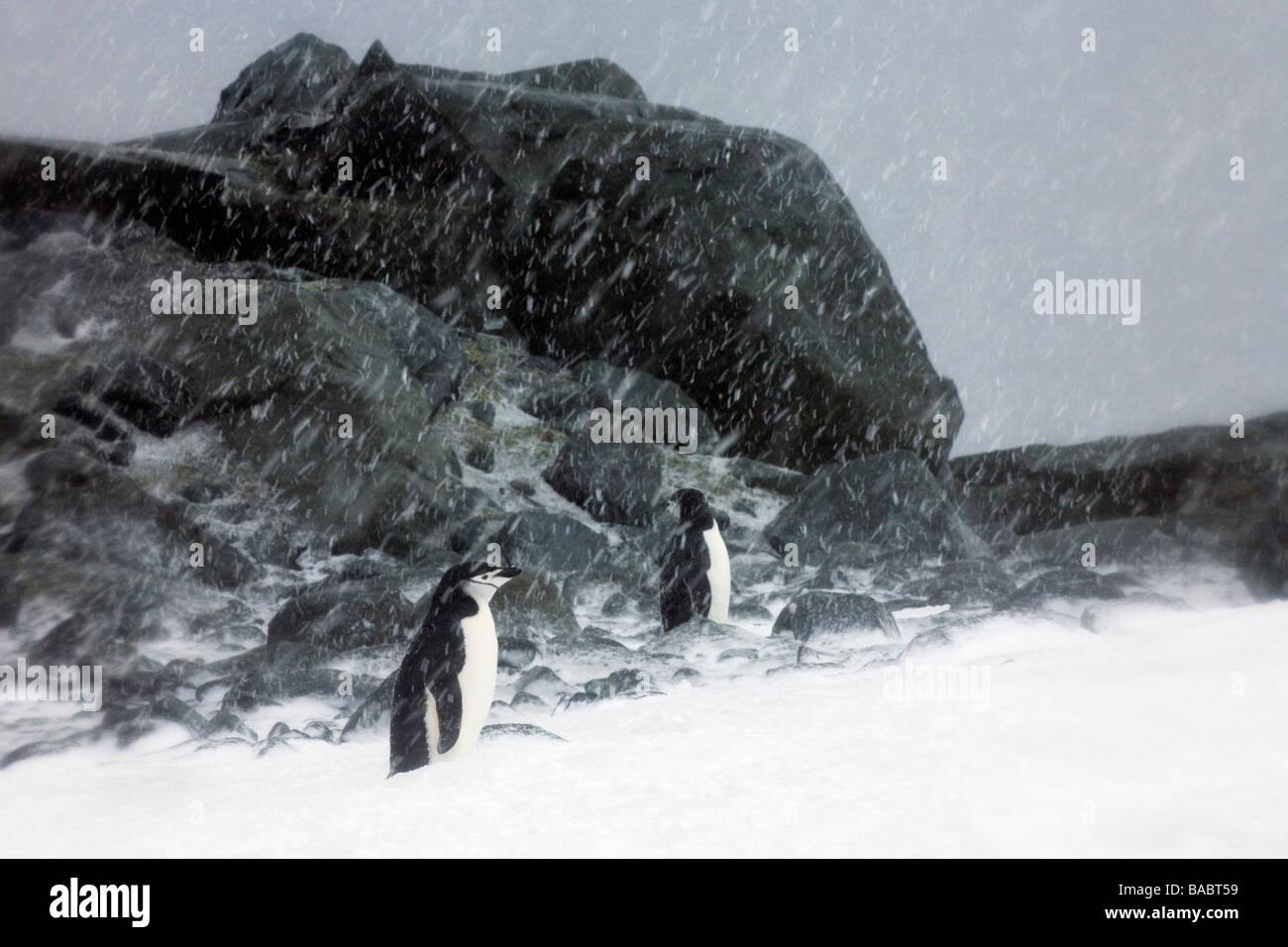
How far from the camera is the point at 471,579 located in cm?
352

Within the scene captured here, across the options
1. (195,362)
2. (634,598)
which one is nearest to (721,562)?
(634,598)

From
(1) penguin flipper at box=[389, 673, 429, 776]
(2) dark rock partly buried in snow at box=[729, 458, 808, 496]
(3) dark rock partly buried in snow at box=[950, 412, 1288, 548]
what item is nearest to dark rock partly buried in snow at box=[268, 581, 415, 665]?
(1) penguin flipper at box=[389, 673, 429, 776]

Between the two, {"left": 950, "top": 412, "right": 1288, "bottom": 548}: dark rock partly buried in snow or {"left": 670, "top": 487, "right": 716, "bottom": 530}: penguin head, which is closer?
{"left": 670, "top": 487, "right": 716, "bottom": 530}: penguin head

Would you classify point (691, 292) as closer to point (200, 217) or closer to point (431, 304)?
point (431, 304)

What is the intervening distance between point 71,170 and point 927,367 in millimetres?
10250

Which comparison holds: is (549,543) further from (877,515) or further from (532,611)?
(877,515)

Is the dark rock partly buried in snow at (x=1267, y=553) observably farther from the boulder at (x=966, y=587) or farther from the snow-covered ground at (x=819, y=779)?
the snow-covered ground at (x=819, y=779)

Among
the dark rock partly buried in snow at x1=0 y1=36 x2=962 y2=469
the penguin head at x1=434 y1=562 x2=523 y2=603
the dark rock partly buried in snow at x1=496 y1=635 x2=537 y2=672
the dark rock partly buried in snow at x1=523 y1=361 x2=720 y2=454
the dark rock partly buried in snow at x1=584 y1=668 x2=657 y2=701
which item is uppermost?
the dark rock partly buried in snow at x1=0 y1=36 x2=962 y2=469

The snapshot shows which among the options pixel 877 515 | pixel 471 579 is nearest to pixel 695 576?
pixel 471 579

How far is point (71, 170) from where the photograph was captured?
39.0 ft

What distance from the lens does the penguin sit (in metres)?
3.22

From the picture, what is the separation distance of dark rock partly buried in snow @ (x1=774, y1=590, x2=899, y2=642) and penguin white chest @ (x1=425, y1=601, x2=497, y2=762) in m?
1.68

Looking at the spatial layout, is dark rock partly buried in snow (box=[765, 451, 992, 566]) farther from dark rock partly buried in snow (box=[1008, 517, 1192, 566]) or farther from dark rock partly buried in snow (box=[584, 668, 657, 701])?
dark rock partly buried in snow (box=[584, 668, 657, 701])

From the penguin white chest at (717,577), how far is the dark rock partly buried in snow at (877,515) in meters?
2.51
